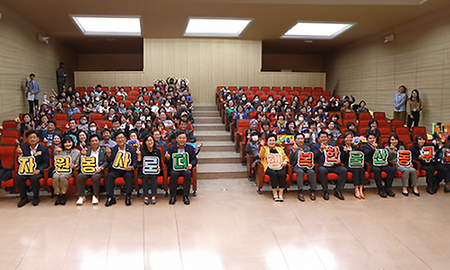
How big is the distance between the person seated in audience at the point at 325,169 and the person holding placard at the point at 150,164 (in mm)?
2260

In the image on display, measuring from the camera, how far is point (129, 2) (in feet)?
22.7

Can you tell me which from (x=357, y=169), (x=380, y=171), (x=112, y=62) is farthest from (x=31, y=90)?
(x=380, y=171)

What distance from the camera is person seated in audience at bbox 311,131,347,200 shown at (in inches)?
184

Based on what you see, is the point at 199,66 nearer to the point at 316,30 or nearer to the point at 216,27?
the point at 216,27

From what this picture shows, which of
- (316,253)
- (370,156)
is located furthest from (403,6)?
(316,253)

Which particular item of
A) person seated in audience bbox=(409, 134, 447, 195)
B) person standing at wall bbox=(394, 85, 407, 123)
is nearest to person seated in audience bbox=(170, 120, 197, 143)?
person seated in audience bbox=(409, 134, 447, 195)

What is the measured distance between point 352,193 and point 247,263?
2.59 metres

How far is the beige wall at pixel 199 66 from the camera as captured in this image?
1102cm

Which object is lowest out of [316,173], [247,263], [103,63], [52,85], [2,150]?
[247,263]

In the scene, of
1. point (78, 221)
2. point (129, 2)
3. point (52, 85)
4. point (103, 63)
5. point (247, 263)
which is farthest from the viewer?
point (103, 63)

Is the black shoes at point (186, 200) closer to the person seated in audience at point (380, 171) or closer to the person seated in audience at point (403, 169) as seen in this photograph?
the person seated in audience at point (380, 171)

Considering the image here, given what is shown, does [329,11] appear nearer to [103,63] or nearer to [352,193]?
[352,193]

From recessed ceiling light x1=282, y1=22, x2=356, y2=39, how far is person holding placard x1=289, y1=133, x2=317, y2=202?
205 inches

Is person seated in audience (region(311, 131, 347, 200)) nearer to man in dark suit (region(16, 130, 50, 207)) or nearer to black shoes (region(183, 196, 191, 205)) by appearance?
black shoes (region(183, 196, 191, 205))
